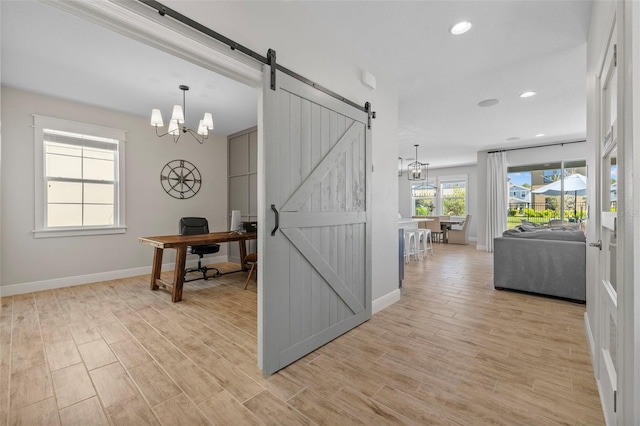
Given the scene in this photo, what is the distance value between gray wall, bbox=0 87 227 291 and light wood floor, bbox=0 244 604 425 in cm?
98

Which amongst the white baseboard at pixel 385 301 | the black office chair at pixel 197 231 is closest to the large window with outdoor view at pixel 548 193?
the white baseboard at pixel 385 301

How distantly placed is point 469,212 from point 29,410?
11290 millimetres

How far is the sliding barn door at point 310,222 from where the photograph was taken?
6.12ft

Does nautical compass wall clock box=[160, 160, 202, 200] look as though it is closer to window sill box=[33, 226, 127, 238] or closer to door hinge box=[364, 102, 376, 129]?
window sill box=[33, 226, 127, 238]

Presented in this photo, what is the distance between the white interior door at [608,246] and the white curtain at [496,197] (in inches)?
252

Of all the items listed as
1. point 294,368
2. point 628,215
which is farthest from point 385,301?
point 628,215

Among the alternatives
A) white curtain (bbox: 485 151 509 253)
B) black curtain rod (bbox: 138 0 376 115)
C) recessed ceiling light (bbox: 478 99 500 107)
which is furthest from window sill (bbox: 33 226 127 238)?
white curtain (bbox: 485 151 509 253)

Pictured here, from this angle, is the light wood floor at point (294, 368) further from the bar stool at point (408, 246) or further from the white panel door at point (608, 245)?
the bar stool at point (408, 246)

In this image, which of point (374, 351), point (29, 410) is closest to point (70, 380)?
point (29, 410)

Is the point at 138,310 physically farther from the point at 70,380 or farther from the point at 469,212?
the point at 469,212

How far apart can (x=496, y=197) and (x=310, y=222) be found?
24.0 ft

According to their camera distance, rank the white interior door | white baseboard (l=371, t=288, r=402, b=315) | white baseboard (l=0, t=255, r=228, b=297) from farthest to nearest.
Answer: white baseboard (l=0, t=255, r=228, b=297), white baseboard (l=371, t=288, r=402, b=315), the white interior door

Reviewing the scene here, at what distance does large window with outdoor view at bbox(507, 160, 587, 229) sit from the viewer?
265 inches

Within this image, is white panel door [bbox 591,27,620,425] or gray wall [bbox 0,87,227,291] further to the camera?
gray wall [bbox 0,87,227,291]
